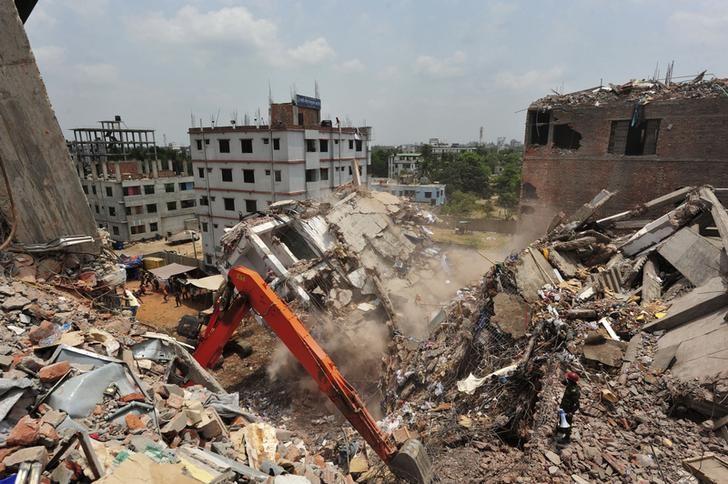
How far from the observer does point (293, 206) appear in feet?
43.0

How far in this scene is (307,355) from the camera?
6.41 meters

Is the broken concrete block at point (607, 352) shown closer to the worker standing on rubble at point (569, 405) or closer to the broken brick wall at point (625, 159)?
the worker standing on rubble at point (569, 405)

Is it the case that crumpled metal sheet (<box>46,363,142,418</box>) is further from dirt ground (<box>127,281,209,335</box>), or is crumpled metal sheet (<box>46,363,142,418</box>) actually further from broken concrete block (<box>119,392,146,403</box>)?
dirt ground (<box>127,281,209,335</box>)

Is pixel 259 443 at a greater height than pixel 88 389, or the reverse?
pixel 88 389

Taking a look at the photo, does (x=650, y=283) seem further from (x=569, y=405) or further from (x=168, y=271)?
(x=168, y=271)

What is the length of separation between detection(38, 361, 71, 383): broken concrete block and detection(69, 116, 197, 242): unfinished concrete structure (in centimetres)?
3220

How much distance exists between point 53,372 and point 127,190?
3250cm

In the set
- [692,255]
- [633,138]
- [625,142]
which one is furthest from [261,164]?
[692,255]

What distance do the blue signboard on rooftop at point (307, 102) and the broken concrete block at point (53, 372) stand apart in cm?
2770

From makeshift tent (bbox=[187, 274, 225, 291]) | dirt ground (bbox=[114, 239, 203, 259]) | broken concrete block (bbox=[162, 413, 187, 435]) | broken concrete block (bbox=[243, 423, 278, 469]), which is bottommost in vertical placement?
dirt ground (bbox=[114, 239, 203, 259])

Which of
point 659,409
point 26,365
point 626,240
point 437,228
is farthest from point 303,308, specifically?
point 437,228

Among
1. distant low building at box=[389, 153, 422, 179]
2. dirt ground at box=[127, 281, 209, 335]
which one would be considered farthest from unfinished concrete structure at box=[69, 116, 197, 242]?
distant low building at box=[389, 153, 422, 179]

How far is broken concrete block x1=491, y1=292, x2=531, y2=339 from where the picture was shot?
28.1 feet

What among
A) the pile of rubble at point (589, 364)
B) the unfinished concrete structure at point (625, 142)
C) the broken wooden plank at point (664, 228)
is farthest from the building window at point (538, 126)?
the broken wooden plank at point (664, 228)
